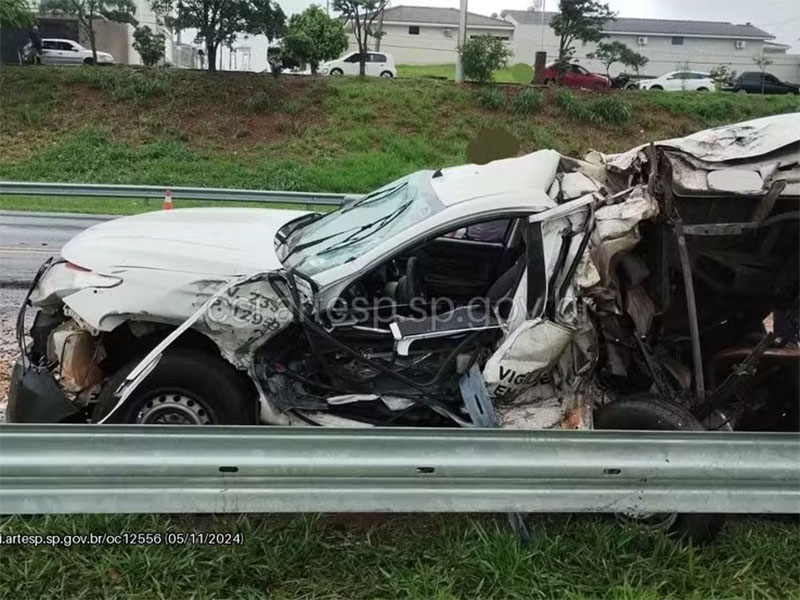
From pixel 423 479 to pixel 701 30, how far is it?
52.5 m

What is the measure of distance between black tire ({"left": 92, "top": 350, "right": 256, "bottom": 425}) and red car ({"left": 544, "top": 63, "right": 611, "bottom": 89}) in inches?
894

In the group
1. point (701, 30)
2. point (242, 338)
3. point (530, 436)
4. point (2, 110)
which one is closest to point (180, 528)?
point (242, 338)

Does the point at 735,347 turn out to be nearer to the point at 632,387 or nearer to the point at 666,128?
the point at 632,387

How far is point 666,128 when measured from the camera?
20156 mm

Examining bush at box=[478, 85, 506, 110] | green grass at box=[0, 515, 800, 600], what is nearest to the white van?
bush at box=[478, 85, 506, 110]

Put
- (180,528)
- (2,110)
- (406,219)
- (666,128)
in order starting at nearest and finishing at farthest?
1. (180,528)
2. (406,219)
3. (2,110)
4. (666,128)

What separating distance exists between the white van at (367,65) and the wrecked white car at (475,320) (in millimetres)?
23709

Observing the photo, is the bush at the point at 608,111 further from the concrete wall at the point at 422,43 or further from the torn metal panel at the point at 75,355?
the concrete wall at the point at 422,43

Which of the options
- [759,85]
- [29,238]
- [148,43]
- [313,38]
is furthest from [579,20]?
[29,238]

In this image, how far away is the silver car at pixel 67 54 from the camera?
24172 millimetres

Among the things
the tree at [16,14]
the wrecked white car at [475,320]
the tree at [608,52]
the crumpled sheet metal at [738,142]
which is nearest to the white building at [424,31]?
the tree at [608,52]

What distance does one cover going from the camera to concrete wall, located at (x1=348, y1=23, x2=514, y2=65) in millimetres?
44062

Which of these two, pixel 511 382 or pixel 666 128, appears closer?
pixel 511 382

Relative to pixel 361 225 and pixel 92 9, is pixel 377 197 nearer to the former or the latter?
pixel 361 225
